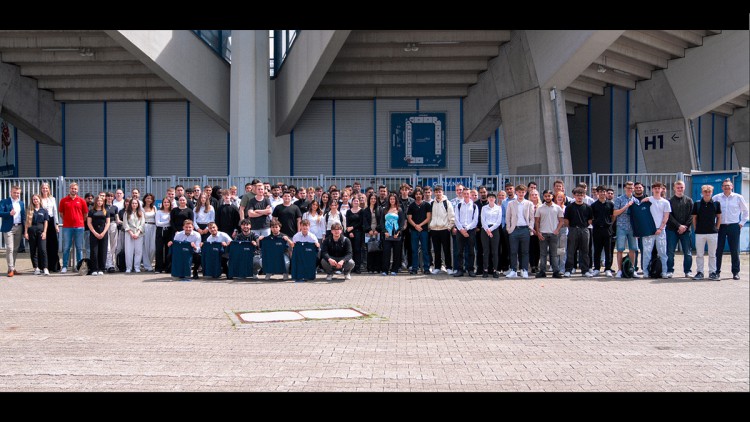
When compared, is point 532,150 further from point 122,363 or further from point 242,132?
point 122,363

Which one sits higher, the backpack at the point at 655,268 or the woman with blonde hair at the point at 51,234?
the woman with blonde hair at the point at 51,234

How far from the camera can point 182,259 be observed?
12312 mm

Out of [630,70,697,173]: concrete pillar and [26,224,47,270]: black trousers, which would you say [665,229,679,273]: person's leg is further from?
[630,70,697,173]: concrete pillar

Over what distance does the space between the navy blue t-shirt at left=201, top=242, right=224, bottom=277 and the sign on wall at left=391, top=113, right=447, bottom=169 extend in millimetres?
16289

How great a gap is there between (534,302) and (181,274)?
684 centimetres

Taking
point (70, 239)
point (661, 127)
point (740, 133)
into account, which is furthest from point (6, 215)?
point (740, 133)

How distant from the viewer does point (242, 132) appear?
2162cm

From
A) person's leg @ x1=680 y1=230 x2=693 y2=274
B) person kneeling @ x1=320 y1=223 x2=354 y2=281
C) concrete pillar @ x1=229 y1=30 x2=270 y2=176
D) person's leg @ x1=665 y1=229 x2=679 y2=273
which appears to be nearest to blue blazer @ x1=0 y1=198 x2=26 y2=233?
person kneeling @ x1=320 y1=223 x2=354 y2=281

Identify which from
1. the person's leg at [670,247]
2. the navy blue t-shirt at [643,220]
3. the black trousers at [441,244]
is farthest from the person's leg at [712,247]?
the black trousers at [441,244]

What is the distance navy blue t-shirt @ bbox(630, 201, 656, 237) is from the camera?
39.8 ft

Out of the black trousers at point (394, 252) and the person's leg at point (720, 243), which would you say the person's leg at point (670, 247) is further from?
the black trousers at point (394, 252)

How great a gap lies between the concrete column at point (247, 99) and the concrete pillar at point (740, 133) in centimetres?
2418

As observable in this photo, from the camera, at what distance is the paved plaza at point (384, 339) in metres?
5.17
